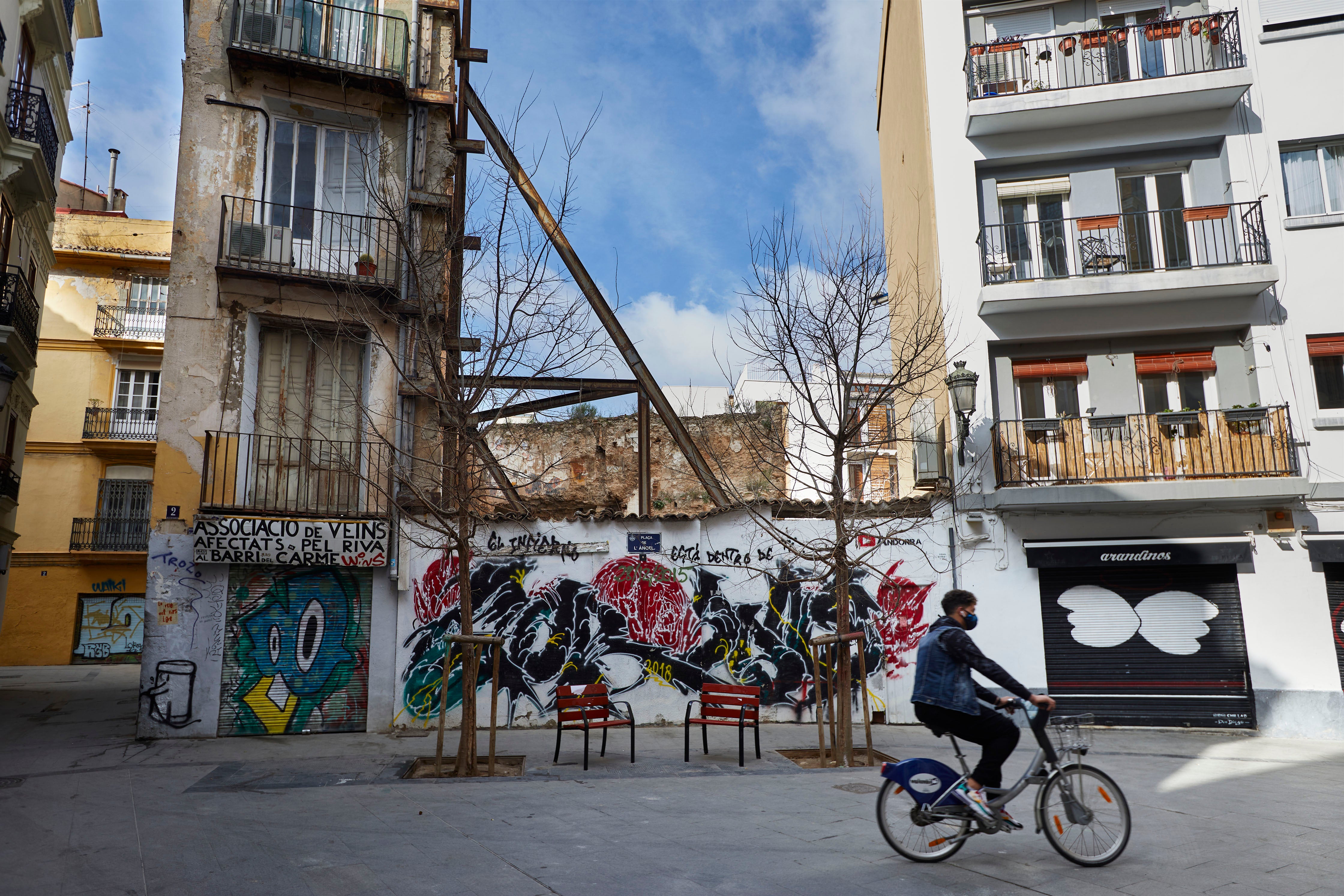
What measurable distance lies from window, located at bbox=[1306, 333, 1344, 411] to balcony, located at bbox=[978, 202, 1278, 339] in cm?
85

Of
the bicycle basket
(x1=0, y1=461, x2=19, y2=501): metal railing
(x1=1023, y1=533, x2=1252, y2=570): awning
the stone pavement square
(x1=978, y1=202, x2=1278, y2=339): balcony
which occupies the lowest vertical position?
the stone pavement square

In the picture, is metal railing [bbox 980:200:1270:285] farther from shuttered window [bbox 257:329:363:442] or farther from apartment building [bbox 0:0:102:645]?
apartment building [bbox 0:0:102:645]

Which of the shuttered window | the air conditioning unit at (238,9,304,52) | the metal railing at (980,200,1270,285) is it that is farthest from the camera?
the metal railing at (980,200,1270,285)

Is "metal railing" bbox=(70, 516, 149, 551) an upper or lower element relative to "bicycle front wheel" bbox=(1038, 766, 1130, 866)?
upper

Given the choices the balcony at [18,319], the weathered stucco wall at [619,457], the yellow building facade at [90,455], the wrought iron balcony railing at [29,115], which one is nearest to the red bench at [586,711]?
the weathered stucco wall at [619,457]

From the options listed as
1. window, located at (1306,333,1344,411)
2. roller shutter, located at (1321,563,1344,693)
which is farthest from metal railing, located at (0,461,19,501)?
window, located at (1306,333,1344,411)

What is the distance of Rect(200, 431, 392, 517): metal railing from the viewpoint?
38.4 ft

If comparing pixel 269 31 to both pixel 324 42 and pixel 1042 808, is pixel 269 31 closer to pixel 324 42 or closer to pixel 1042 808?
pixel 324 42

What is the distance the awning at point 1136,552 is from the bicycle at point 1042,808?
25.2ft

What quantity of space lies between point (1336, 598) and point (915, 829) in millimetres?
10136

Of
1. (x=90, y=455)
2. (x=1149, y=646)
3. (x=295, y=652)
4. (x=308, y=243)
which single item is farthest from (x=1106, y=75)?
(x=90, y=455)

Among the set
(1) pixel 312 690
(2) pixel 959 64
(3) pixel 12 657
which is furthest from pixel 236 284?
(3) pixel 12 657

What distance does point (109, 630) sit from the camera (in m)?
25.2

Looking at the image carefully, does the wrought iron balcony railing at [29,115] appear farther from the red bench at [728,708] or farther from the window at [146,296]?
the red bench at [728,708]
